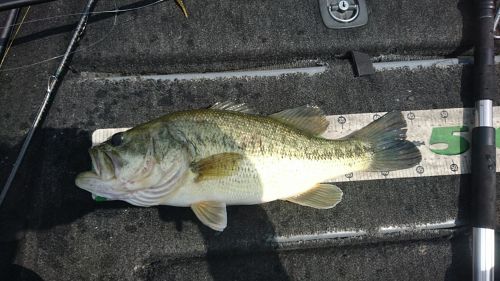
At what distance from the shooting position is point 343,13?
9.37ft

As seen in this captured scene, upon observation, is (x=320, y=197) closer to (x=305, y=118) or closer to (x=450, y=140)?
(x=305, y=118)

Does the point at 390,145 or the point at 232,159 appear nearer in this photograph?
the point at 232,159

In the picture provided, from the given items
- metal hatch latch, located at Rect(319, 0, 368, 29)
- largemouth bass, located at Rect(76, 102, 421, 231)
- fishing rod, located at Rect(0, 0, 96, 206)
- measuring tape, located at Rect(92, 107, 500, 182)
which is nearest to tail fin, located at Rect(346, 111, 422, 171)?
largemouth bass, located at Rect(76, 102, 421, 231)

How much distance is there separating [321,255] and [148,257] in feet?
3.68

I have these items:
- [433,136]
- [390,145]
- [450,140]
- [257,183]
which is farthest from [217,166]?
[450,140]

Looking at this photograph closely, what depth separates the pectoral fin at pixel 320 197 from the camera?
2.23m

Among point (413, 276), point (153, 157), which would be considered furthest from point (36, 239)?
point (413, 276)

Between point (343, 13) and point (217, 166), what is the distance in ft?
5.50

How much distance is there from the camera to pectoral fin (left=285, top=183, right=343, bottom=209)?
2234 mm

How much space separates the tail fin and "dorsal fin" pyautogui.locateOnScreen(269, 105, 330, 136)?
0.80ft

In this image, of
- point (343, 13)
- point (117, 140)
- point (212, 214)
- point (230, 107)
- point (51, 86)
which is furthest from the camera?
point (343, 13)

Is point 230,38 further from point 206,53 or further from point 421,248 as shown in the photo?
point 421,248

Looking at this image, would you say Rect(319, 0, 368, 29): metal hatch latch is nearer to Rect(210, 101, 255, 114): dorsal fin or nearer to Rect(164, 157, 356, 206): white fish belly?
Rect(210, 101, 255, 114): dorsal fin

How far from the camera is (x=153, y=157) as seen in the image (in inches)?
77.7
